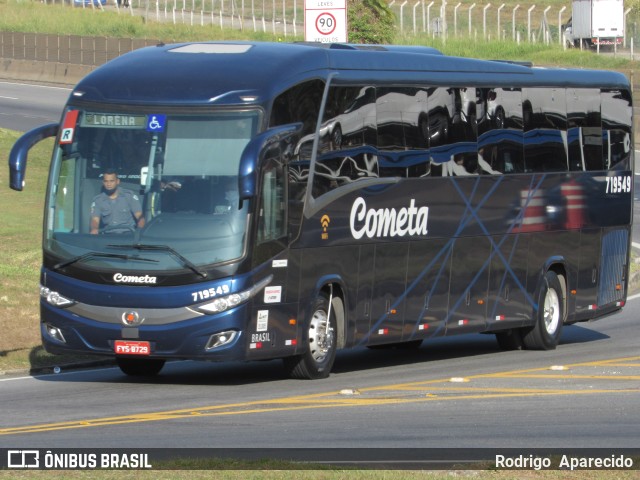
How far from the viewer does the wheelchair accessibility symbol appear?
15.3 m

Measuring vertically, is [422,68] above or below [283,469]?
above

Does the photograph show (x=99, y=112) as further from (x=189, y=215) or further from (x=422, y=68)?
(x=422, y=68)

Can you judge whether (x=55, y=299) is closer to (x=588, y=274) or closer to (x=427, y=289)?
(x=427, y=289)

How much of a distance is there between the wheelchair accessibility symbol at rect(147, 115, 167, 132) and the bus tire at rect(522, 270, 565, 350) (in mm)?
7933

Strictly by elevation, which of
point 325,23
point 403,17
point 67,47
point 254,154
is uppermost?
point 403,17

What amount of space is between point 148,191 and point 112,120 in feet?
3.12

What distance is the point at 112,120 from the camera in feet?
51.1

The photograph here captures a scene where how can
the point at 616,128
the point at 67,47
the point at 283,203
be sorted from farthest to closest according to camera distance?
the point at 67,47
the point at 616,128
the point at 283,203

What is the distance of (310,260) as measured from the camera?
Result: 16.3 metres

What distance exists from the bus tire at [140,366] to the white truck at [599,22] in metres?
50.5

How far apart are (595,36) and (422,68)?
167ft

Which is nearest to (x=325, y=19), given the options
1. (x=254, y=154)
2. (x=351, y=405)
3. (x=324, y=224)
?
(x=324, y=224)

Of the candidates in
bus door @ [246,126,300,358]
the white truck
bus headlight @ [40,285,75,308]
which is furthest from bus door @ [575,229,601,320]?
the white truck

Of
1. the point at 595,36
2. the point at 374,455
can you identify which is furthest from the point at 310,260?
the point at 595,36
